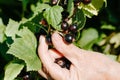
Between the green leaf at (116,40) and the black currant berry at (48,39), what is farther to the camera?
the green leaf at (116,40)

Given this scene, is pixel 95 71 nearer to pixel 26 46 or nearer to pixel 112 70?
pixel 112 70

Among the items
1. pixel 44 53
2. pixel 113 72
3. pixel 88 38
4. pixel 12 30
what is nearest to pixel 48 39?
pixel 44 53

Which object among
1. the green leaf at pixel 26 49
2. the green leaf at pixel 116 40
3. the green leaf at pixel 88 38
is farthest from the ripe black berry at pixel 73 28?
the green leaf at pixel 116 40

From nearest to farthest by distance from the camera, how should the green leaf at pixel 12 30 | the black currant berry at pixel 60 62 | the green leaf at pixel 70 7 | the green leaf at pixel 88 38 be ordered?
the green leaf at pixel 70 7 < the black currant berry at pixel 60 62 < the green leaf at pixel 12 30 < the green leaf at pixel 88 38

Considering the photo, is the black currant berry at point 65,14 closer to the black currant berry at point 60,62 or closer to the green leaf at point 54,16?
the green leaf at point 54,16

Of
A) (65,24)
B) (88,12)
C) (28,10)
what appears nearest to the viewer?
(65,24)

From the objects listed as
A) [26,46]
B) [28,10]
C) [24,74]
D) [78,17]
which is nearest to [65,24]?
[78,17]
